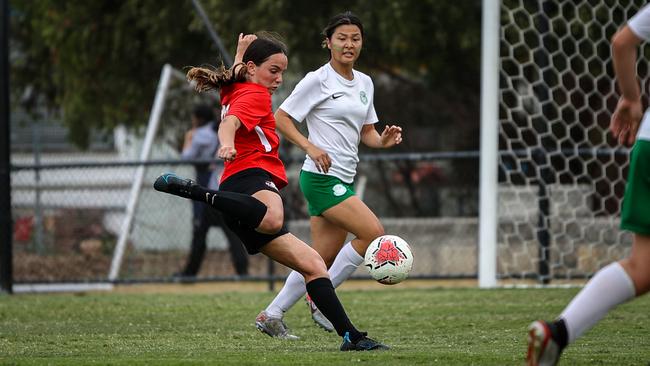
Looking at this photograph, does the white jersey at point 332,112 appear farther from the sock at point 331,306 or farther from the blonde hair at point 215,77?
the sock at point 331,306

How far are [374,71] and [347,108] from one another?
1087 cm

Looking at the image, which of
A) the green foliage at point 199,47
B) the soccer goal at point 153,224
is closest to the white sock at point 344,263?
the soccer goal at point 153,224

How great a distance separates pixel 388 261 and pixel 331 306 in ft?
2.38

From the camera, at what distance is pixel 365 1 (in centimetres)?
1577

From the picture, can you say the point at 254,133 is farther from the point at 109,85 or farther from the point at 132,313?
the point at 109,85

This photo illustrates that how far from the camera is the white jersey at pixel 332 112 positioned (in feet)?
23.8

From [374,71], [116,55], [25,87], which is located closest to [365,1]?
[374,71]

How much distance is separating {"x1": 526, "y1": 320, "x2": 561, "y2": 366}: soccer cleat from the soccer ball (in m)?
2.28

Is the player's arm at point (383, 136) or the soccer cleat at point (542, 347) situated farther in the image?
the player's arm at point (383, 136)

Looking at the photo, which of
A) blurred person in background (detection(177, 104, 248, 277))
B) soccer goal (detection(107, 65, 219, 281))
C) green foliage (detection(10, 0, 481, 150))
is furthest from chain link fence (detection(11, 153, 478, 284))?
green foliage (detection(10, 0, 481, 150))

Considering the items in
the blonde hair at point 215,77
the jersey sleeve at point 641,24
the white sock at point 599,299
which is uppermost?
the jersey sleeve at point 641,24

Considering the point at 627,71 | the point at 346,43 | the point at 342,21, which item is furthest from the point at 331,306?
the point at 627,71

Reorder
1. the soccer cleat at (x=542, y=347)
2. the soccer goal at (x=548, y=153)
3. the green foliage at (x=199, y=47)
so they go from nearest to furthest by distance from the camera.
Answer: the soccer cleat at (x=542, y=347), the soccer goal at (x=548, y=153), the green foliage at (x=199, y=47)

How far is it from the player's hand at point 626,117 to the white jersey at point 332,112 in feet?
8.32
